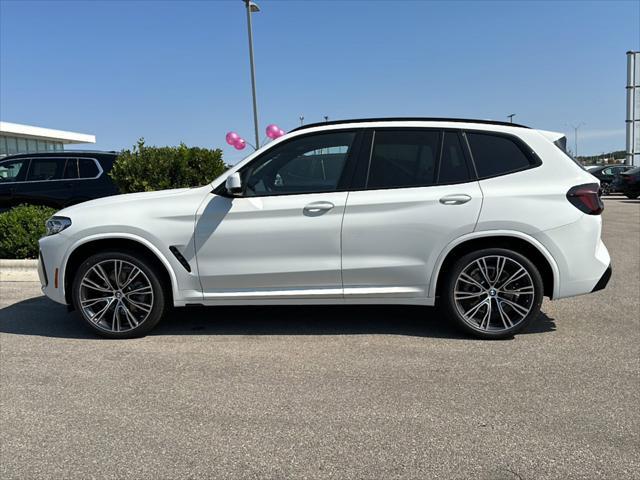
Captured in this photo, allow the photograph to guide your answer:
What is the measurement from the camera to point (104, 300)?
450 cm

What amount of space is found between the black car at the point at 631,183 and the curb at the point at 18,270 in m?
23.2

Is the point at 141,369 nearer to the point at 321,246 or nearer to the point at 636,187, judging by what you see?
the point at 321,246

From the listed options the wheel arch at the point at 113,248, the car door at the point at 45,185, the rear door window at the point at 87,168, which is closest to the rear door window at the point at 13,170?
the car door at the point at 45,185

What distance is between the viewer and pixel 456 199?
423 cm

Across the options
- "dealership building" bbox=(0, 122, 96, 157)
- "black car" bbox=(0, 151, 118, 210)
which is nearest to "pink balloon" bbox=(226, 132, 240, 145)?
"black car" bbox=(0, 151, 118, 210)

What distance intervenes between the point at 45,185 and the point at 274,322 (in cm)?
666

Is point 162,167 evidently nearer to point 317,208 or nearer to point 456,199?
point 317,208

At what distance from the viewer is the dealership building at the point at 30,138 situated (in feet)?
139

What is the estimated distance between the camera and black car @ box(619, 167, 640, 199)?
2186cm

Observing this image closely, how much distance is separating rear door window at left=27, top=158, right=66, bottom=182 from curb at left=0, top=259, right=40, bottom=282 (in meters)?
2.48

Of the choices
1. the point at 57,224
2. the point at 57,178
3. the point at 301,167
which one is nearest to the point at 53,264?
the point at 57,224

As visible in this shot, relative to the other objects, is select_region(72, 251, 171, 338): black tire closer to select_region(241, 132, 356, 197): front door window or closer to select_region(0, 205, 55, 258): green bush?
select_region(241, 132, 356, 197): front door window

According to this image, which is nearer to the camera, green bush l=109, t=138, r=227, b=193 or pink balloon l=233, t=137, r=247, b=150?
green bush l=109, t=138, r=227, b=193

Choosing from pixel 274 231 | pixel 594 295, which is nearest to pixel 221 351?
pixel 274 231
